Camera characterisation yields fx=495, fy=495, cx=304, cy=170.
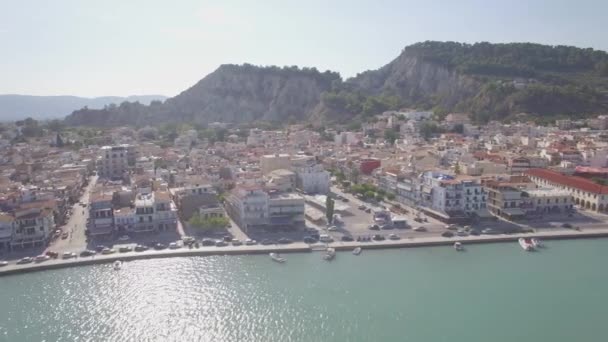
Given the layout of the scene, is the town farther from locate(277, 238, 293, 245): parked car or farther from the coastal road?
locate(277, 238, 293, 245): parked car

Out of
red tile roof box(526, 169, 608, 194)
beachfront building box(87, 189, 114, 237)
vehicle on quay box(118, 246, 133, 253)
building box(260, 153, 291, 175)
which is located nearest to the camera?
vehicle on quay box(118, 246, 133, 253)

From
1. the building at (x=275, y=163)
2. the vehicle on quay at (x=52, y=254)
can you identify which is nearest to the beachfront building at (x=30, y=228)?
the vehicle on quay at (x=52, y=254)

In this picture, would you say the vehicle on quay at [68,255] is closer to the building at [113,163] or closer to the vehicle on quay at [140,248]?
the vehicle on quay at [140,248]

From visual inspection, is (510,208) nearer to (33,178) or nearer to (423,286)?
(423,286)

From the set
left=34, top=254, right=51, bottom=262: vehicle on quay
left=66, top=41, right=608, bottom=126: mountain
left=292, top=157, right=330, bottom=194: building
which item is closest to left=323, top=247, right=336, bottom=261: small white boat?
left=292, top=157, right=330, bottom=194: building

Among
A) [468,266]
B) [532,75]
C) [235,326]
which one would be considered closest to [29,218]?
[235,326]
